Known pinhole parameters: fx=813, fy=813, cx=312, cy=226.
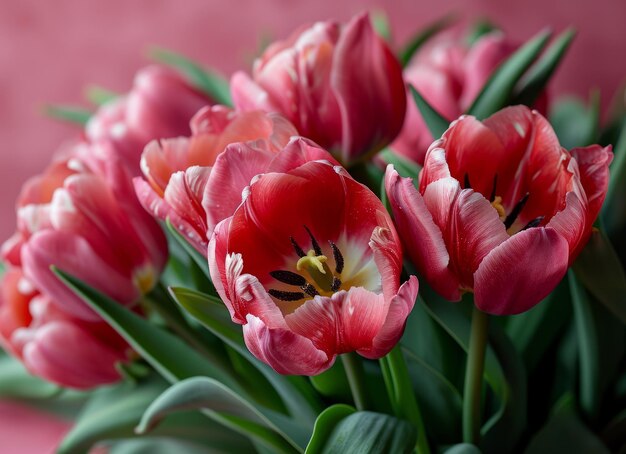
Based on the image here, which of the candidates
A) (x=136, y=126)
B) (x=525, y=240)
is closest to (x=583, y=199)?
(x=525, y=240)

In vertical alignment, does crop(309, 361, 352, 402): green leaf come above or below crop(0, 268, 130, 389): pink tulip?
below

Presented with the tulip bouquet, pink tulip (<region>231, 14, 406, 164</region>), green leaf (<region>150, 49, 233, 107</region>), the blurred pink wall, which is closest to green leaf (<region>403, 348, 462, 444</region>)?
the tulip bouquet

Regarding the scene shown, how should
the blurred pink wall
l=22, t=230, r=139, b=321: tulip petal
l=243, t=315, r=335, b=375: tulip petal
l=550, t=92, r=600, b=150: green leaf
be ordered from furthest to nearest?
the blurred pink wall, l=550, t=92, r=600, b=150: green leaf, l=22, t=230, r=139, b=321: tulip petal, l=243, t=315, r=335, b=375: tulip petal

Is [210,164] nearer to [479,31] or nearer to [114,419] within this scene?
[114,419]

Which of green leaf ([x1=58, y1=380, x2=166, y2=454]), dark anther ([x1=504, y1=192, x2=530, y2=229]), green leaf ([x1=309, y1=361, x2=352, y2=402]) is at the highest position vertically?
dark anther ([x1=504, y1=192, x2=530, y2=229])

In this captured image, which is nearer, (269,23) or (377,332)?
(377,332)

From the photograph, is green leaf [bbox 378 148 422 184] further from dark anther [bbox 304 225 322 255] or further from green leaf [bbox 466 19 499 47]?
green leaf [bbox 466 19 499 47]

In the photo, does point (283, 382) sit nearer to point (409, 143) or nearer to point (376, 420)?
point (376, 420)
